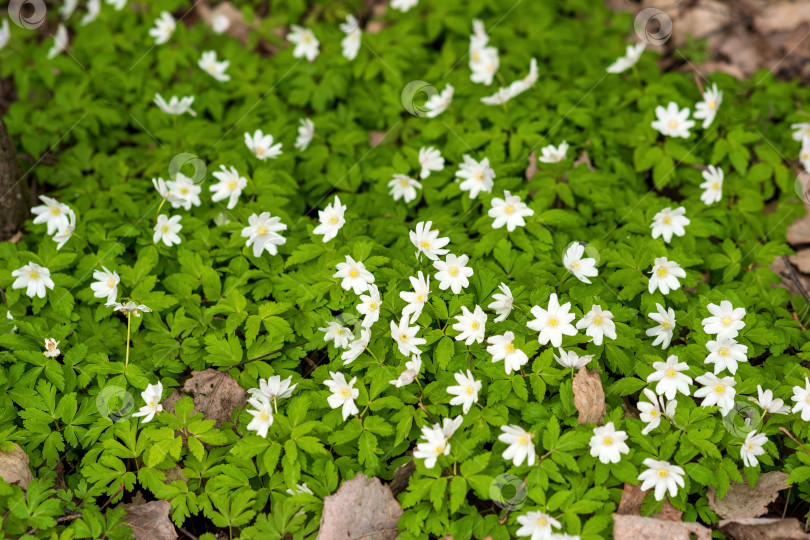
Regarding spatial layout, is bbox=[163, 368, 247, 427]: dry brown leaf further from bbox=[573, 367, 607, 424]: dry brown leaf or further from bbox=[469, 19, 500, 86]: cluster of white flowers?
bbox=[469, 19, 500, 86]: cluster of white flowers

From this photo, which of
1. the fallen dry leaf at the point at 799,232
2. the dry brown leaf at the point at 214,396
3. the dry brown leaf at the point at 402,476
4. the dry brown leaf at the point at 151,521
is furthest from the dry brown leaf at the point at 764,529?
the dry brown leaf at the point at 151,521

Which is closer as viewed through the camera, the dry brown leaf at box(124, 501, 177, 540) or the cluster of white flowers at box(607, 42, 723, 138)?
the dry brown leaf at box(124, 501, 177, 540)

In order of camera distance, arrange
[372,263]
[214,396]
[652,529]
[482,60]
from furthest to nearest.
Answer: [482,60]
[372,263]
[214,396]
[652,529]

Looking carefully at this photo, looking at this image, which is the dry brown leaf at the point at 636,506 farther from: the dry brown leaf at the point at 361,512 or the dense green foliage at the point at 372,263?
the dry brown leaf at the point at 361,512

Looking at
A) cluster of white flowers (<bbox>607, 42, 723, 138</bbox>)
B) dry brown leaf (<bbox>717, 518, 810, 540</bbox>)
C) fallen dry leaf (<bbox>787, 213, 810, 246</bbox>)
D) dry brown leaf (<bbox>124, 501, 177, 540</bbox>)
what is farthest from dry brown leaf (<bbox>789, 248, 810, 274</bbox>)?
dry brown leaf (<bbox>124, 501, 177, 540</bbox>)

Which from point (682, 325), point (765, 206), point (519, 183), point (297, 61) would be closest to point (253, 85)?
point (297, 61)

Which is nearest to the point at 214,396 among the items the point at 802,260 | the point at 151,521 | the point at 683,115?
the point at 151,521

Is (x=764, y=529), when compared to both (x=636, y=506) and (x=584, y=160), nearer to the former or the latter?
(x=636, y=506)
